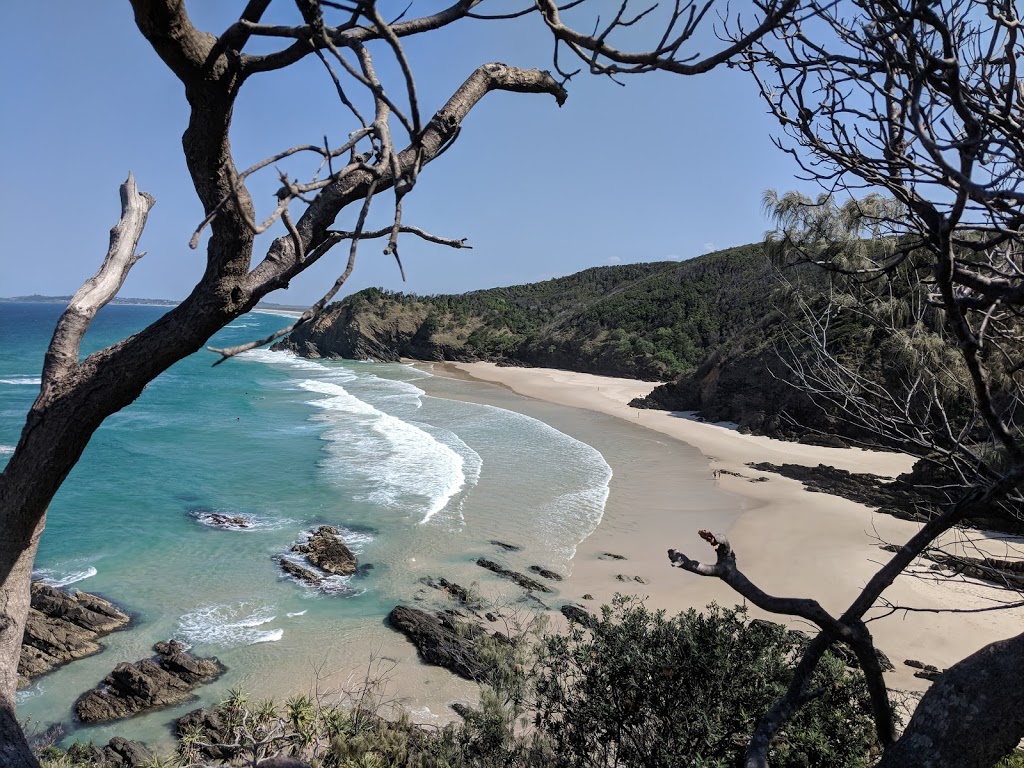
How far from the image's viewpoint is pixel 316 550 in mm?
13102

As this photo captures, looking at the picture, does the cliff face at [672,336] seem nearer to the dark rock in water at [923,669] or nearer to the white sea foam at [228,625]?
the dark rock in water at [923,669]

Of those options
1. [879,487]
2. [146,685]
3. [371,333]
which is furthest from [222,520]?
[371,333]

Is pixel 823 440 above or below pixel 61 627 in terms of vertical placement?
above

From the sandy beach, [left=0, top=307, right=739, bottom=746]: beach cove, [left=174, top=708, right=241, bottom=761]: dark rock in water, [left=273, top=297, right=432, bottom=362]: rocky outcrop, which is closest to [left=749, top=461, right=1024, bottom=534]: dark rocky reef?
the sandy beach

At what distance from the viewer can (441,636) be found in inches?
381

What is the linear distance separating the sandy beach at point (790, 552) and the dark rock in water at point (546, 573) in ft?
0.80

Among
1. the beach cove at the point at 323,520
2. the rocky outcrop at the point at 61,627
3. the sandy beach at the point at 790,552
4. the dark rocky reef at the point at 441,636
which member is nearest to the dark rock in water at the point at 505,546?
the beach cove at the point at 323,520

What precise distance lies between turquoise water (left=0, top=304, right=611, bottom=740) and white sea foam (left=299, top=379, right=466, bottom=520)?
0.25 feet

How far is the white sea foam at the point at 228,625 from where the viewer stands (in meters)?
9.88

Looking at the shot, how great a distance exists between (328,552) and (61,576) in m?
4.82

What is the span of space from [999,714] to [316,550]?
41.0ft

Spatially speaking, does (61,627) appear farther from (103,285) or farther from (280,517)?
(103,285)

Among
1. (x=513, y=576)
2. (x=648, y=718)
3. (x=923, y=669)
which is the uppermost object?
(x=648, y=718)

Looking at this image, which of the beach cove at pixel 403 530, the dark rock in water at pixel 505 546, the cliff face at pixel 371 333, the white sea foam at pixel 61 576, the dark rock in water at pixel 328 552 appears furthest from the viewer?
the cliff face at pixel 371 333
